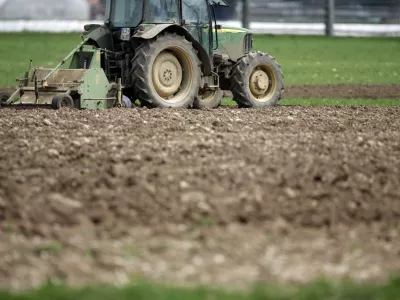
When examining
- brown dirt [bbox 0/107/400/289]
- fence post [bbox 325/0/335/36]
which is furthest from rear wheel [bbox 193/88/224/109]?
fence post [bbox 325/0/335/36]

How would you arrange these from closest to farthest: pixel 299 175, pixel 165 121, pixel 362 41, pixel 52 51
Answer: pixel 299 175 → pixel 165 121 → pixel 52 51 → pixel 362 41

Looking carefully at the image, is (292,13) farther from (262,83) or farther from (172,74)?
(172,74)

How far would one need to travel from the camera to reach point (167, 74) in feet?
52.7

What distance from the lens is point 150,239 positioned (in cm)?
718

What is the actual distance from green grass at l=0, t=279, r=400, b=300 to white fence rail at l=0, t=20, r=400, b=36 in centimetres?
3660

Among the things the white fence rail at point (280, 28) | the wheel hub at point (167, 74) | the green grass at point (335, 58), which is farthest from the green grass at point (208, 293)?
the white fence rail at point (280, 28)

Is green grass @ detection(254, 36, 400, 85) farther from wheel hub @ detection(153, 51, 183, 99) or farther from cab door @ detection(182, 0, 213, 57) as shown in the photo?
wheel hub @ detection(153, 51, 183, 99)

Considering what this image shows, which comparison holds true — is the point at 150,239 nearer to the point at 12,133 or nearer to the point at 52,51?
the point at 12,133

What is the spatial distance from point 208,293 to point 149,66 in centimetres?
983


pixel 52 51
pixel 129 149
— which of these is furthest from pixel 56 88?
pixel 52 51

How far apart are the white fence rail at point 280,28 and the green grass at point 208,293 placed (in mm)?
36600

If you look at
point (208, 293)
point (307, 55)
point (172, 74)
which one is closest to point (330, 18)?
point (307, 55)

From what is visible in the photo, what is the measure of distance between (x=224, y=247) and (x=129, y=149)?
12.4 feet

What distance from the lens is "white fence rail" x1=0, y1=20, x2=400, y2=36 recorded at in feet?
139
